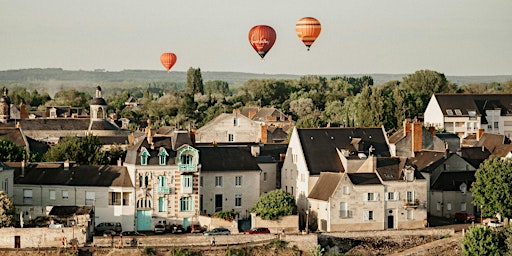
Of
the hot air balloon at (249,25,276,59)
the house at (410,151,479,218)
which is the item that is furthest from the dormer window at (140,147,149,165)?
the hot air balloon at (249,25,276,59)

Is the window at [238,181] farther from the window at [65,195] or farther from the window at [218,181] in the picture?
the window at [65,195]

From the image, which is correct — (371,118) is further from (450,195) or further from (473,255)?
(473,255)

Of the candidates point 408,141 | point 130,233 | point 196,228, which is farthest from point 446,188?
point 130,233

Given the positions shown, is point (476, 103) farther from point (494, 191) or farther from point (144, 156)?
point (144, 156)

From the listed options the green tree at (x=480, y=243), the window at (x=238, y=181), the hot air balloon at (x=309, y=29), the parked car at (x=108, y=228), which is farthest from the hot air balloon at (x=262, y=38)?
the green tree at (x=480, y=243)

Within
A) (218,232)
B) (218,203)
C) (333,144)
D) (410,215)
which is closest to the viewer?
(218,232)
